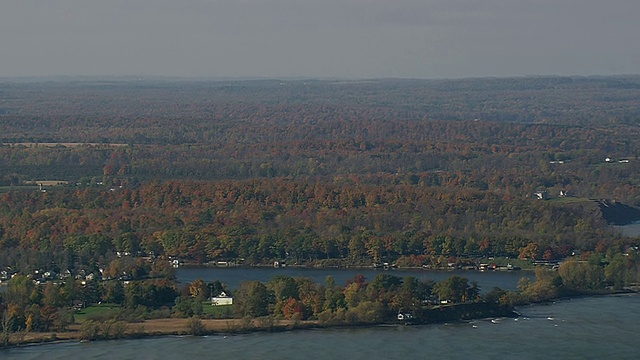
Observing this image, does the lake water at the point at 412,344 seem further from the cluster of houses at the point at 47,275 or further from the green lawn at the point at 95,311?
the cluster of houses at the point at 47,275

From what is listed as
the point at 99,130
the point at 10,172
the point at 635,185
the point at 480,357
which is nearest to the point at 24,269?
the point at 480,357

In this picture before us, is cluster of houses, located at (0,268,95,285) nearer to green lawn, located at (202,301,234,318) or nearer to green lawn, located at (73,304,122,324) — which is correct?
green lawn, located at (73,304,122,324)

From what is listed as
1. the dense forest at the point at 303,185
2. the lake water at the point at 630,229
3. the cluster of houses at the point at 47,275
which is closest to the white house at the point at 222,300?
the cluster of houses at the point at 47,275

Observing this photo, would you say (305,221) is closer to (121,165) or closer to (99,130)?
(121,165)

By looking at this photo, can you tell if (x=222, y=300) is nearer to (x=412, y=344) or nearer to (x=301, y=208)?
(x=412, y=344)

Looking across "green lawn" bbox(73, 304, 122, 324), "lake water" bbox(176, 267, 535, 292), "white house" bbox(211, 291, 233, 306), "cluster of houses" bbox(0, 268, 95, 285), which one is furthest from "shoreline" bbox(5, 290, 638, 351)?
"cluster of houses" bbox(0, 268, 95, 285)

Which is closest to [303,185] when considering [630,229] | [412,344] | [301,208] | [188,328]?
[301,208]
